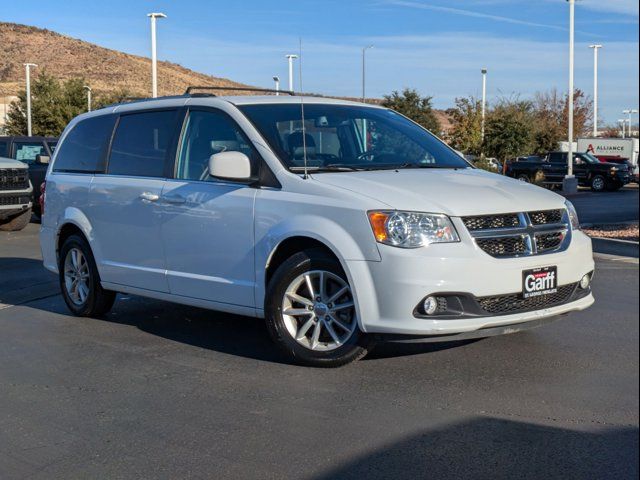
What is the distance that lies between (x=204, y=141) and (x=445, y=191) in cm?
215

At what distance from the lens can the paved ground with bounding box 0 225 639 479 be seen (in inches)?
157

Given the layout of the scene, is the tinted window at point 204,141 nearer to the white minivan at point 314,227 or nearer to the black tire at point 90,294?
the white minivan at point 314,227

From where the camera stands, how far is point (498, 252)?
5145 millimetres

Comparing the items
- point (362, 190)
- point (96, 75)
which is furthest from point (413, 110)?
point (96, 75)

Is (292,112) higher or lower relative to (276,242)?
higher

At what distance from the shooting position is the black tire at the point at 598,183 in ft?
116

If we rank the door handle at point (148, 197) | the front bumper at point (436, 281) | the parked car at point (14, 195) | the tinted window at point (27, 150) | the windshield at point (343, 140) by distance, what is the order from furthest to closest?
the tinted window at point (27, 150) < the parked car at point (14, 195) < the door handle at point (148, 197) < the windshield at point (343, 140) < the front bumper at point (436, 281)

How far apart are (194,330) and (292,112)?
2.06 meters

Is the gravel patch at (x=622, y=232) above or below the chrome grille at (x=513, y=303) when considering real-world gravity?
above

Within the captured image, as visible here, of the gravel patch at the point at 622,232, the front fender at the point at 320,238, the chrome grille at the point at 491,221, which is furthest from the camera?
the front fender at the point at 320,238

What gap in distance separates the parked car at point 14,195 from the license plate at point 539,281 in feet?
43.9

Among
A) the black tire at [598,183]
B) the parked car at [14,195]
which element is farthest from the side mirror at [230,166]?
the black tire at [598,183]

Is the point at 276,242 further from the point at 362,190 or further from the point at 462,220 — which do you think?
the point at 462,220

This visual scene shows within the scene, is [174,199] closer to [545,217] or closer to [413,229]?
[413,229]
